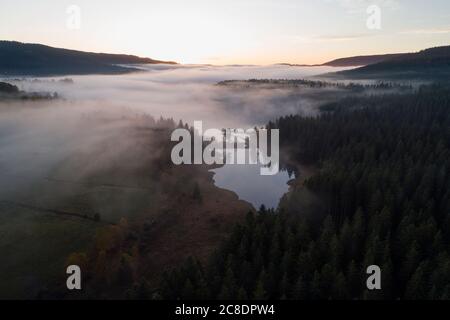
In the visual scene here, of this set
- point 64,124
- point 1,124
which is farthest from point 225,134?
point 1,124

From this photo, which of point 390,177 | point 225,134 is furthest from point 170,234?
point 225,134

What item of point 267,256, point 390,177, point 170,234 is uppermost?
point 390,177

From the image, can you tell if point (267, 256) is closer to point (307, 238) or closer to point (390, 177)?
point (307, 238)

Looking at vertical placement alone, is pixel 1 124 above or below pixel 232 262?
above

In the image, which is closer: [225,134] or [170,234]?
[170,234]
